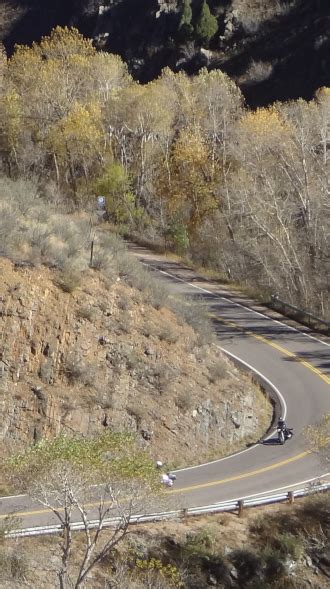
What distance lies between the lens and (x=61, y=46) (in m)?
56.4

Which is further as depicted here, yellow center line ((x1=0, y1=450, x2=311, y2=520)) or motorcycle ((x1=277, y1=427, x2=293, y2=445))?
motorcycle ((x1=277, y1=427, x2=293, y2=445))

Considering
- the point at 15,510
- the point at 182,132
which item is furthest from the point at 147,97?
the point at 15,510

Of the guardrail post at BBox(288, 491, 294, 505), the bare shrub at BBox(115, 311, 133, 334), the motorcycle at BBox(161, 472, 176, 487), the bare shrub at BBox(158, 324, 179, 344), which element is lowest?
the guardrail post at BBox(288, 491, 294, 505)

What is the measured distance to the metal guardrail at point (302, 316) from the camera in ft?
105

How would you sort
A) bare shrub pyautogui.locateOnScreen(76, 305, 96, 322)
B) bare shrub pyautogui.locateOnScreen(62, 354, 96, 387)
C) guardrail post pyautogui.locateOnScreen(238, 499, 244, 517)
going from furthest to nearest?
bare shrub pyautogui.locateOnScreen(76, 305, 96, 322) < bare shrub pyautogui.locateOnScreen(62, 354, 96, 387) < guardrail post pyautogui.locateOnScreen(238, 499, 244, 517)

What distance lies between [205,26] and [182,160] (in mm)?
37732

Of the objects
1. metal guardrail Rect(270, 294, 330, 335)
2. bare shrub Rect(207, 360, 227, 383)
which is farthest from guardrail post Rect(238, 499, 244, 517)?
metal guardrail Rect(270, 294, 330, 335)

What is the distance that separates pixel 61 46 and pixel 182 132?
1358 cm

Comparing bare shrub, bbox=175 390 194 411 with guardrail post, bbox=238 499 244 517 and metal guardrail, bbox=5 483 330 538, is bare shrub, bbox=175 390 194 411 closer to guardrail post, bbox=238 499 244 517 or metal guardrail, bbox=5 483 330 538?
metal guardrail, bbox=5 483 330 538

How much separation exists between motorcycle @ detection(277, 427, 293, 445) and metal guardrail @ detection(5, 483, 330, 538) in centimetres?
287

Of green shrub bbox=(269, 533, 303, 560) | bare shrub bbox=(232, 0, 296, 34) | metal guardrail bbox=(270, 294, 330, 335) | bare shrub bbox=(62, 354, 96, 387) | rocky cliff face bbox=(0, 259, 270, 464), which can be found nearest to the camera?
green shrub bbox=(269, 533, 303, 560)

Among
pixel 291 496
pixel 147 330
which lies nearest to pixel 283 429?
pixel 291 496

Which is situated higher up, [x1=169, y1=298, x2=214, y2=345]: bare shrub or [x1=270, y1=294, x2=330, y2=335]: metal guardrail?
[x1=169, y1=298, x2=214, y2=345]: bare shrub

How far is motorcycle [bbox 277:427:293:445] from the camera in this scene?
71.1 feet
